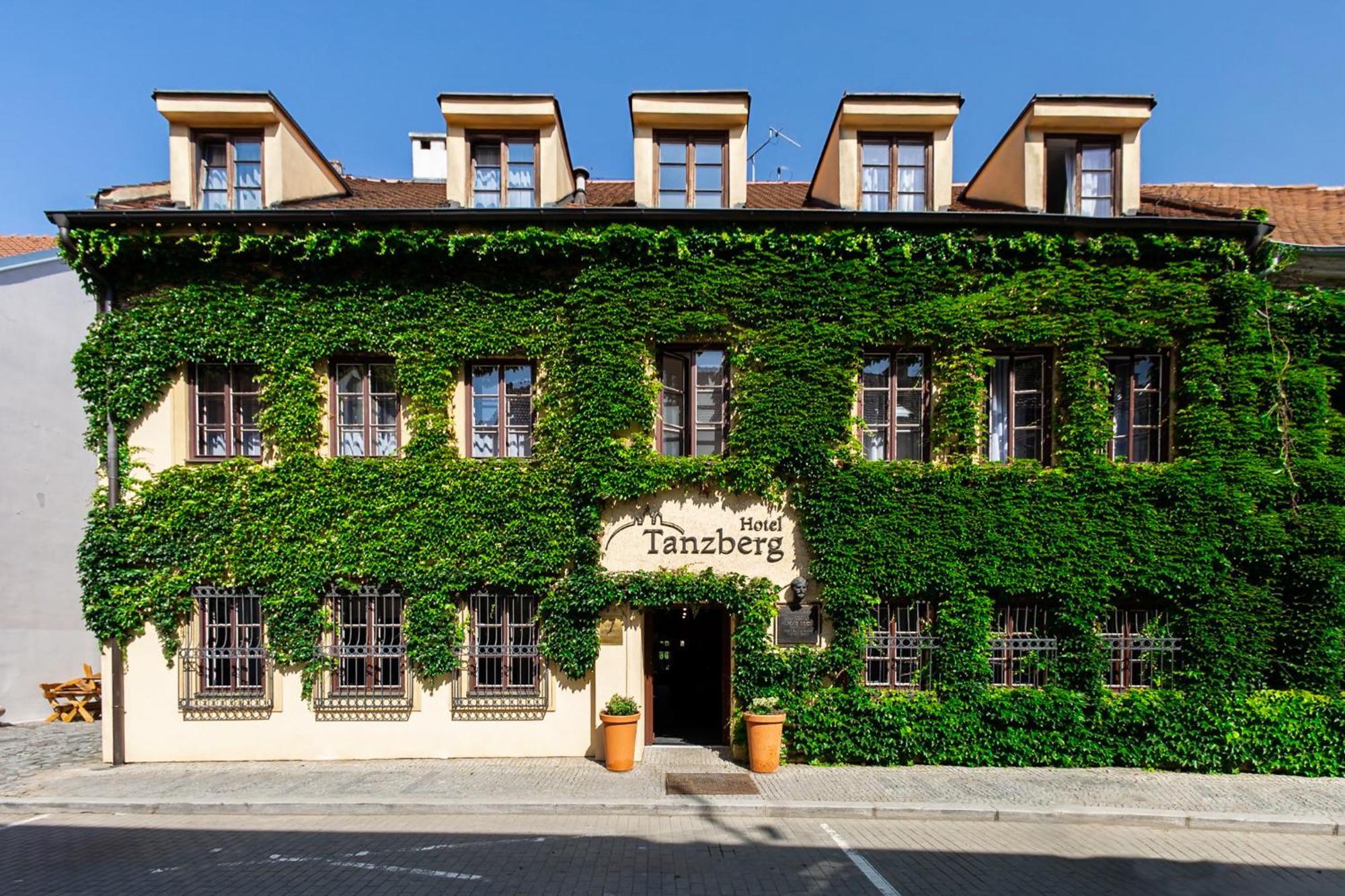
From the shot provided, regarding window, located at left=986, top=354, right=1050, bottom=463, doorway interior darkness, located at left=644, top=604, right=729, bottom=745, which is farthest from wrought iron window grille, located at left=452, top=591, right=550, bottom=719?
window, located at left=986, top=354, right=1050, bottom=463

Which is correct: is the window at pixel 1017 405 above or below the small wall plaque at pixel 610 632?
above

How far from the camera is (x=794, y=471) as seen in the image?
31.1ft

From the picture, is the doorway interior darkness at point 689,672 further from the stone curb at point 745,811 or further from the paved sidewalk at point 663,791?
the stone curb at point 745,811

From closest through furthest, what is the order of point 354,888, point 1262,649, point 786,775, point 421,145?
point 354,888 < point 786,775 < point 1262,649 < point 421,145

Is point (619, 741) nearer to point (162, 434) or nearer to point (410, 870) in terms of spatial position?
point (410, 870)

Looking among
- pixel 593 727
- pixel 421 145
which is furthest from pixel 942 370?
pixel 421 145

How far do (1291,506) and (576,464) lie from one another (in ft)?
35.8

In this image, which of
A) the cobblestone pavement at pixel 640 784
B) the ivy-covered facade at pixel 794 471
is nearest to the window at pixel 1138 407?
the ivy-covered facade at pixel 794 471

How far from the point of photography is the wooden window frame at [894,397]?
9.89 metres

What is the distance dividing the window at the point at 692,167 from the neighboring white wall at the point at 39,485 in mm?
13623

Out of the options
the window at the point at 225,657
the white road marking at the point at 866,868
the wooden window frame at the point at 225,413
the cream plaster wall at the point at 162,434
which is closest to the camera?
the white road marking at the point at 866,868

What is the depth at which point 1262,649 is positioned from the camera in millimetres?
9398

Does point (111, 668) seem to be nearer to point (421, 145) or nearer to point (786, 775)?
point (786, 775)

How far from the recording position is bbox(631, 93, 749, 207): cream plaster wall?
10047mm
